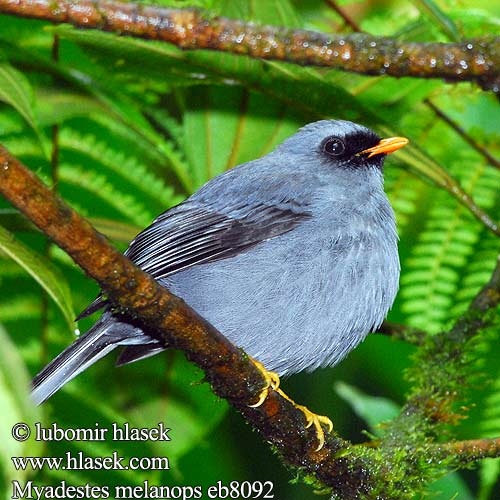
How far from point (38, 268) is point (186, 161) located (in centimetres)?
192

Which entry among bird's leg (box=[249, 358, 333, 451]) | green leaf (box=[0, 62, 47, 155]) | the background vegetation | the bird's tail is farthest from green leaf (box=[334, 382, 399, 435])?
green leaf (box=[0, 62, 47, 155])

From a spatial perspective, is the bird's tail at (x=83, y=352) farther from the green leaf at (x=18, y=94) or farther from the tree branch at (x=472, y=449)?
the tree branch at (x=472, y=449)

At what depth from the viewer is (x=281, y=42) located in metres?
3.14

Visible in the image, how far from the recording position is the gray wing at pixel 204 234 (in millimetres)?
3506

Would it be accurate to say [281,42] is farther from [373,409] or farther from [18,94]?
[373,409]

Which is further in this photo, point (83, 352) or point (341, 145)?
point (341, 145)

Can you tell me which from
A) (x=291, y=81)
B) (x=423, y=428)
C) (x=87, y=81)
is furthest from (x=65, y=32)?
(x=423, y=428)

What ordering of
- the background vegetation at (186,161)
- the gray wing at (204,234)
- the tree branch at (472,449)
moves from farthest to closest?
the background vegetation at (186,161), the gray wing at (204,234), the tree branch at (472,449)

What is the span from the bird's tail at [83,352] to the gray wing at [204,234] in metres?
0.29

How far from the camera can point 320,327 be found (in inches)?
135

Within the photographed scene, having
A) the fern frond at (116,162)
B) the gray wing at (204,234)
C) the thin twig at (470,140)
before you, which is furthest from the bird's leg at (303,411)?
the thin twig at (470,140)

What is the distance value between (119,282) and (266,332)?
148 centimetres

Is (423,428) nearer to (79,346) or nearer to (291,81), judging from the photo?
(79,346)

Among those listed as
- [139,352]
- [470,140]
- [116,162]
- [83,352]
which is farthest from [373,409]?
[116,162]
